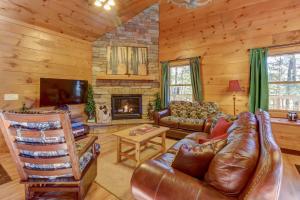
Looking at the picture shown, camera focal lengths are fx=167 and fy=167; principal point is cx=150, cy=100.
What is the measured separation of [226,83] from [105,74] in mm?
3579

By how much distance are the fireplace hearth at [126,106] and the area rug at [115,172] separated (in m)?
1.89

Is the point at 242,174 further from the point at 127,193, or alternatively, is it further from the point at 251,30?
the point at 251,30

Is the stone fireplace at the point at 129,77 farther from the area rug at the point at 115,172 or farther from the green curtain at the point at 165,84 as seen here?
the area rug at the point at 115,172

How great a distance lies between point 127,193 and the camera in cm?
208

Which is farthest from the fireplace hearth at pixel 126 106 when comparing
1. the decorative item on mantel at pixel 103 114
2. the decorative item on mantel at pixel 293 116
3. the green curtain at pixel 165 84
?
the decorative item on mantel at pixel 293 116

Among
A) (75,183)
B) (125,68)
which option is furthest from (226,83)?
(75,183)

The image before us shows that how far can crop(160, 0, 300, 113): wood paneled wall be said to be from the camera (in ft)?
12.2

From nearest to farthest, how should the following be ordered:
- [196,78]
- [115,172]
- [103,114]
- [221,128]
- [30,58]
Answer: [221,128]
[115,172]
[30,58]
[196,78]
[103,114]

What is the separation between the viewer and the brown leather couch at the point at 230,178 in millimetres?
916

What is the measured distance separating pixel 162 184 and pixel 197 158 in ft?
1.13

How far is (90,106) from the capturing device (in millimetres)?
5020

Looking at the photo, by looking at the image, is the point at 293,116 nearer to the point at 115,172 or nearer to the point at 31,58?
the point at 115,172

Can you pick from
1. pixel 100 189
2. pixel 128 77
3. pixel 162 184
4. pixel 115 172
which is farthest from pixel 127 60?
pixel 162 184

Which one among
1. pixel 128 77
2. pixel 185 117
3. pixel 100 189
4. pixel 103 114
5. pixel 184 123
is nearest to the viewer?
pixel 100 189
